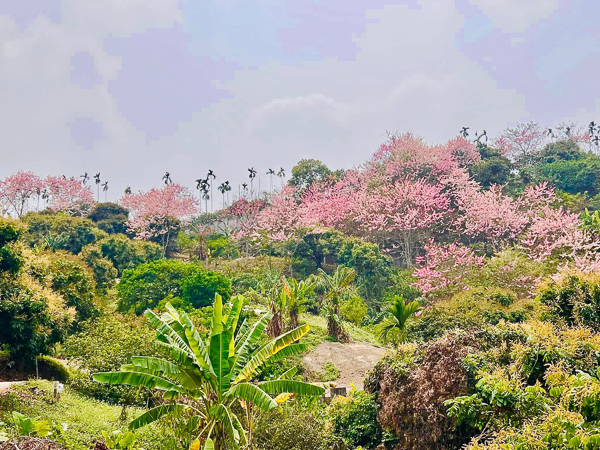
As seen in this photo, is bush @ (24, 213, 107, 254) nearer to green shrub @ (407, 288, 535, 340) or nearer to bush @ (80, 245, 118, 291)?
bush @ (80, 245, 118, 291)

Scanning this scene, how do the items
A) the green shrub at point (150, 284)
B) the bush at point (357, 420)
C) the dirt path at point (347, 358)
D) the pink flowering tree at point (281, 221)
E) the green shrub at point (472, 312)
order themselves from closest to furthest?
the bush at point (357, 420), the green shrub at point (472, 312), the dirt path at point (347, 358), the green shrub at point (150, 284), the pink flowering tree at point (281, 221)

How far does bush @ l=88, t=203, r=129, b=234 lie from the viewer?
47906 millimetres

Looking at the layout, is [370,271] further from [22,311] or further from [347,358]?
[22,311]

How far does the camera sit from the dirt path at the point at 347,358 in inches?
794

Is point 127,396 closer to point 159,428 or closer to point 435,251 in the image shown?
point 159,428

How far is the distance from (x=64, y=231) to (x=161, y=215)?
25.7ft

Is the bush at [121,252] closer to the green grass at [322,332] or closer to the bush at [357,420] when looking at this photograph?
the green grass at [322,332]

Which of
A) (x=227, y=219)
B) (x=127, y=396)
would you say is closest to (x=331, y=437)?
(x=127, y=396)

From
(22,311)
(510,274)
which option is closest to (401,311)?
(510,274)

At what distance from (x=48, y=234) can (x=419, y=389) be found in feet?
119

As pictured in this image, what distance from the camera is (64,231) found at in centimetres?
3994

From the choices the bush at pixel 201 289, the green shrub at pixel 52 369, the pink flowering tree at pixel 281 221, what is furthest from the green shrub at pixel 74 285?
the pink flowering tree at pixel 281 221

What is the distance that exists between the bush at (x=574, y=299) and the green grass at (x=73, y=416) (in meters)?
9.45

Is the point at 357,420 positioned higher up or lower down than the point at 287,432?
lower down
